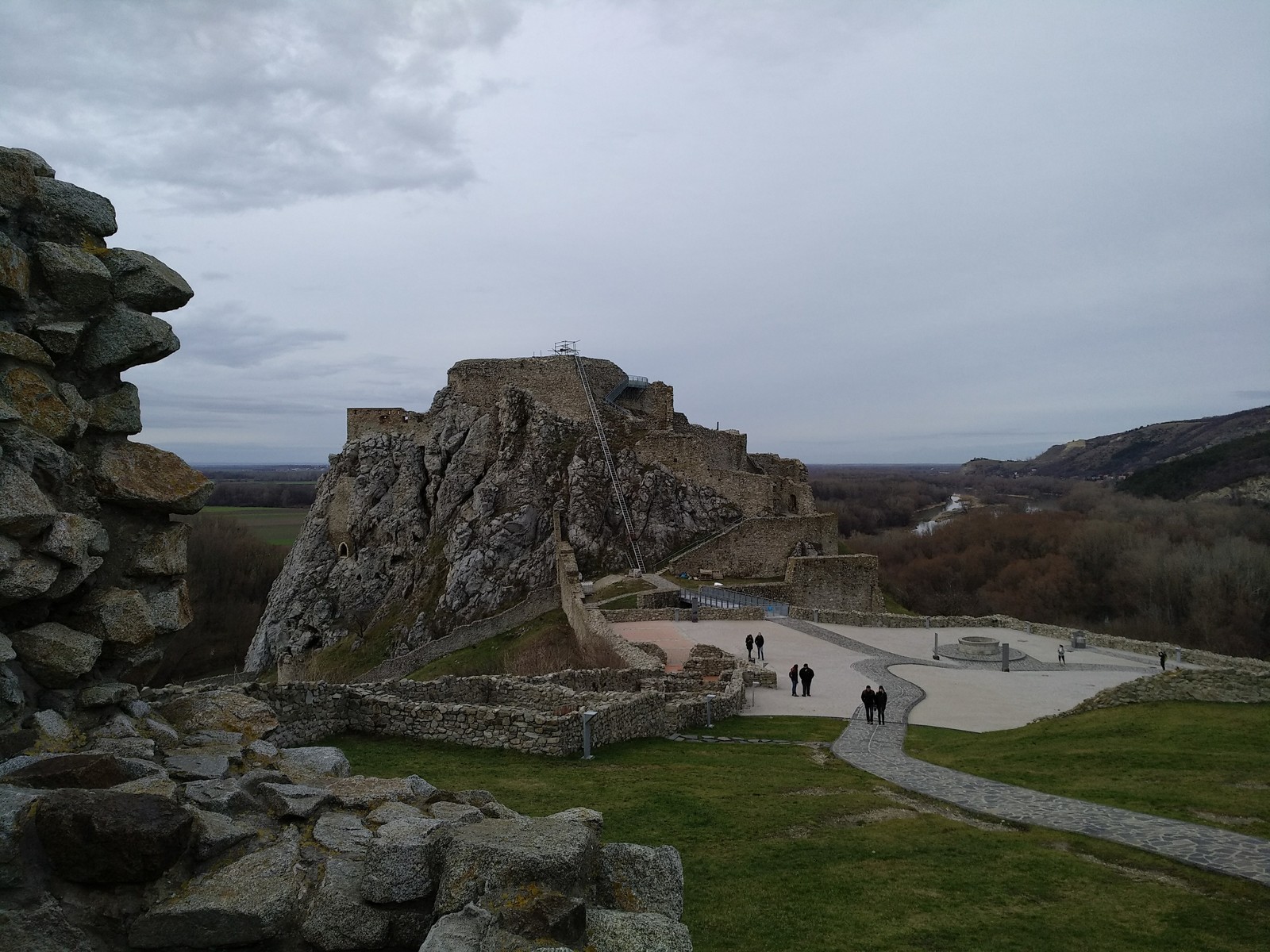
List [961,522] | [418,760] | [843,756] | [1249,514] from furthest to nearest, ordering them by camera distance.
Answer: [961,522] → [1249,514] → [843,756] → [418,760]

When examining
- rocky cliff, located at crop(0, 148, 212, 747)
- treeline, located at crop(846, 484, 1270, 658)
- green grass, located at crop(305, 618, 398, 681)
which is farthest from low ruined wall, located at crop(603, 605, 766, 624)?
treeline, located at crop(846, 484, 1270, 658)

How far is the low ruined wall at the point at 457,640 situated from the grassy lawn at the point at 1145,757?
2033 cm

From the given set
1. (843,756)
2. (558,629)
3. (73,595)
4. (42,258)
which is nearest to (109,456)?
(73,595)

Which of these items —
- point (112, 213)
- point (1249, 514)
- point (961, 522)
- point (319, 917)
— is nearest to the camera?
point (319, 917)

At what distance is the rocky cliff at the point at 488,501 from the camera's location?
118ft

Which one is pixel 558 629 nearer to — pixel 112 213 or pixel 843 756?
pixel 843 756

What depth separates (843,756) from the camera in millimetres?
12844

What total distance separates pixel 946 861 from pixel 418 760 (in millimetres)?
6652

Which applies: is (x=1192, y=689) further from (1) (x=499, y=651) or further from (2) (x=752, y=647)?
(1) (x=499, y=651)

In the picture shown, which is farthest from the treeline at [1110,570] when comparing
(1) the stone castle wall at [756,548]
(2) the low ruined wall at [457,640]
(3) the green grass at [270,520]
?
(3) the green grass at [270,520]

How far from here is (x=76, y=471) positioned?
5.75 metres

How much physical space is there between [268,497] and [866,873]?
110767mm

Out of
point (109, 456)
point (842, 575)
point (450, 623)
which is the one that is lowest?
point (450, 623)

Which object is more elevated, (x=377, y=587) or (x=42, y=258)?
(x=42, y=258)
